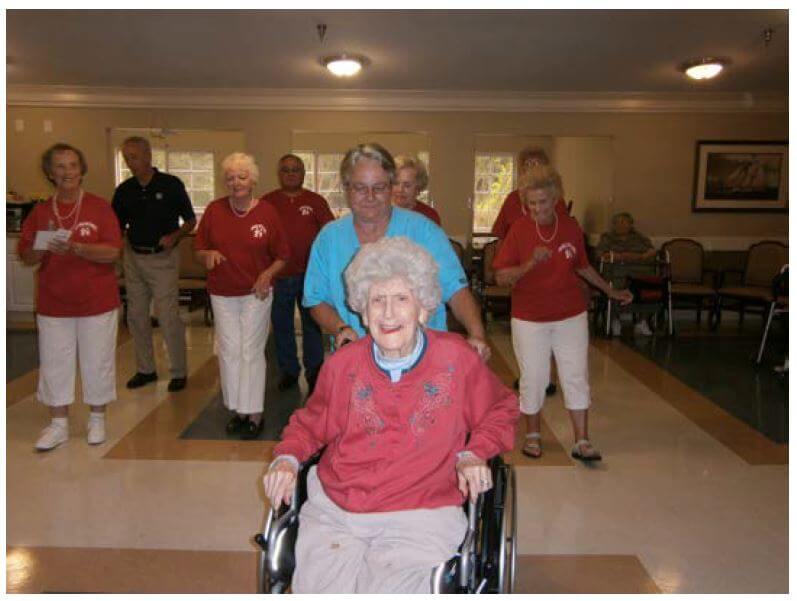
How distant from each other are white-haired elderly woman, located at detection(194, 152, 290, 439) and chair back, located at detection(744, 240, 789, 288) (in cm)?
571

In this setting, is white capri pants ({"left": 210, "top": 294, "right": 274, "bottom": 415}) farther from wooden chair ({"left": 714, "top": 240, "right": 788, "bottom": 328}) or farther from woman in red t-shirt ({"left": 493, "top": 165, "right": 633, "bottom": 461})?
wooden chair ({"left": 714, "top": 240, "right": 788, "bottom": 328})

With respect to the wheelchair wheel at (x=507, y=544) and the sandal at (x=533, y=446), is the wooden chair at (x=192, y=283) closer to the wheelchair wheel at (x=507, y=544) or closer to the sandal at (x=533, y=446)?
the sandal at (x=533, y=446)

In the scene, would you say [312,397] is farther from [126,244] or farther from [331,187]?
[331,187]

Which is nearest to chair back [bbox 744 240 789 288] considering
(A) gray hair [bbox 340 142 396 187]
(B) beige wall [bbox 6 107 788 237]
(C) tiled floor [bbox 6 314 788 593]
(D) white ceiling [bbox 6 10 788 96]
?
(B) beige wall [bbox 6 107 788 237]

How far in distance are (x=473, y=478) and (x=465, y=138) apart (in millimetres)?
6686

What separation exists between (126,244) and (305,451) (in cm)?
317

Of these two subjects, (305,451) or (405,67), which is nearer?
(305,451)

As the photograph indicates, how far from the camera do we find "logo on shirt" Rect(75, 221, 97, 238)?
3.09m

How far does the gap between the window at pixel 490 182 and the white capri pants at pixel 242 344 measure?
27.6 ft

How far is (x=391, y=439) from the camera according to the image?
1614 millimetres

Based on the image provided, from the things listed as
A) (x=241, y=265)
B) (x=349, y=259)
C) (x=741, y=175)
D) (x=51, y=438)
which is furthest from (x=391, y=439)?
(x=741, y=175)

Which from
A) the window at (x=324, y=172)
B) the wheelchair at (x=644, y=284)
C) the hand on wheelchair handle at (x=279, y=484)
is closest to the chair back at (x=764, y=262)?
the wheelchair at (x=644, y=284)
